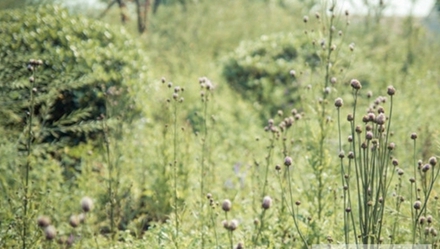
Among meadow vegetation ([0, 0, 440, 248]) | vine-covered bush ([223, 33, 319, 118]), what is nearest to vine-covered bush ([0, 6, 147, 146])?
meadow vegetation ([0, 0, 440, 248])

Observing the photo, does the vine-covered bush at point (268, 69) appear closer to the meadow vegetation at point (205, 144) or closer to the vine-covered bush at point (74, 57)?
the meadow vegetation at point (205, 144)

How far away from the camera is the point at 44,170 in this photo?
3.74 metres

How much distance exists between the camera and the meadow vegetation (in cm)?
228

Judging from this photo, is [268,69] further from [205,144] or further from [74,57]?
[205,144]

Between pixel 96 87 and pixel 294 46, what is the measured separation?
14.1ft

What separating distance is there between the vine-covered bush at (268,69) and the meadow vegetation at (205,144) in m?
0.03

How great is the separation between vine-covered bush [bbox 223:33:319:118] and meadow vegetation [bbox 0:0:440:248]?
0.09ft

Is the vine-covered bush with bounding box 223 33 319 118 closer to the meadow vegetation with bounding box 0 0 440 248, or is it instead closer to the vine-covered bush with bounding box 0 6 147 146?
the meadow vegetation with bounding box 0 0 440 248

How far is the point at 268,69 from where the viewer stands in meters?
7.70

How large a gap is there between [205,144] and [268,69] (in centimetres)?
436

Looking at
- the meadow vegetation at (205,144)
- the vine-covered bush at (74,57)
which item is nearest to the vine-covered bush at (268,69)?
the meadow vegetation at (205,144)

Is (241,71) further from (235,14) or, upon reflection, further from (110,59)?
(235,14)

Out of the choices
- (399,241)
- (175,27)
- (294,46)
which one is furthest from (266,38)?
(399,241)

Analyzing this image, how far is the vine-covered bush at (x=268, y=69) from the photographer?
7238mm
